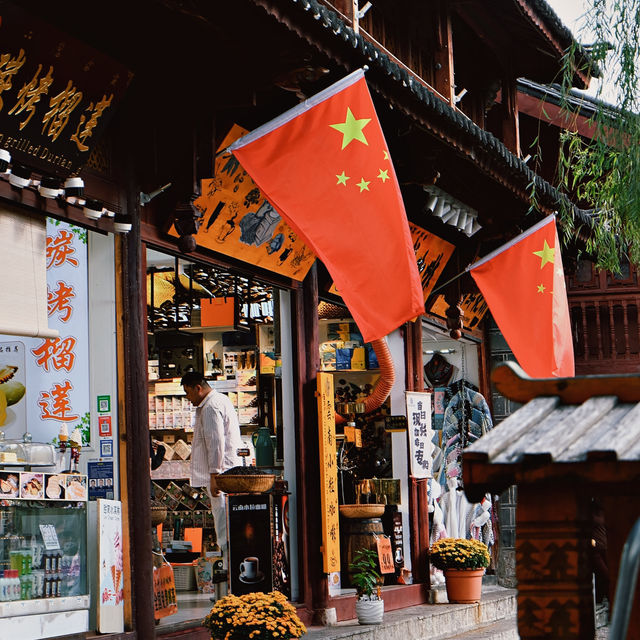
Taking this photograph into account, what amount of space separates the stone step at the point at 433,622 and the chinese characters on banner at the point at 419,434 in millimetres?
1624

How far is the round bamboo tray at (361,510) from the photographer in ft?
40.9

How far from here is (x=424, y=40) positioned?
13344 mm

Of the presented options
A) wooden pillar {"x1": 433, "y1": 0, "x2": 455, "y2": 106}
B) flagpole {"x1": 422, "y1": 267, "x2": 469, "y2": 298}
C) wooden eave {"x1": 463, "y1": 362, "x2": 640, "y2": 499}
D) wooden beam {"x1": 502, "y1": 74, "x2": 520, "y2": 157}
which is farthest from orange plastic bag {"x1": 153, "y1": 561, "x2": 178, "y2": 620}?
wooden beam {"x1": 502, "y1": 74, "x2": 520, "y2": 157}

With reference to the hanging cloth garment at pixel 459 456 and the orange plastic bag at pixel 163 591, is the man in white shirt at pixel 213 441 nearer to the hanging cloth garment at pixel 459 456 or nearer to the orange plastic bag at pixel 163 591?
the orange plastic bag at pixel 163 591

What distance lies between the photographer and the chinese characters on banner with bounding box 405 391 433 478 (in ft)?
44.7

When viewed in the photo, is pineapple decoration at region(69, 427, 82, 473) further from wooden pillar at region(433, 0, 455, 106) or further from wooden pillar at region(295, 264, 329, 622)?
wooden pillar at region(433, 0, 455, 106)

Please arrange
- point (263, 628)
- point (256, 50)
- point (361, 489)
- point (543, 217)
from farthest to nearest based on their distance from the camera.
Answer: point (543, 217), point (361, 489), point (263, 628), point (256, 50)

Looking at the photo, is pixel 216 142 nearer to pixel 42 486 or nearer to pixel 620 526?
pixel 42 486

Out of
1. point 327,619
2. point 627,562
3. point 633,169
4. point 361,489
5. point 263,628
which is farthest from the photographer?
point 361,489

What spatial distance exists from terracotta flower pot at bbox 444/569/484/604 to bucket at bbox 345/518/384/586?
49.6 inches

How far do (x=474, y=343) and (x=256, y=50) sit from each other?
1033cm

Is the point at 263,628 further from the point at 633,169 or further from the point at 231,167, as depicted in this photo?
the point at 633,169

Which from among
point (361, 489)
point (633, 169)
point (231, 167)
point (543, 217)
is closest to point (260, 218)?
point (231, 167)

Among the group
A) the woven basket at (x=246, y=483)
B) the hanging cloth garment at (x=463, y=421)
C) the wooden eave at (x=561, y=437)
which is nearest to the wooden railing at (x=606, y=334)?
the hanging cloth garment at (x=463, y=421)
